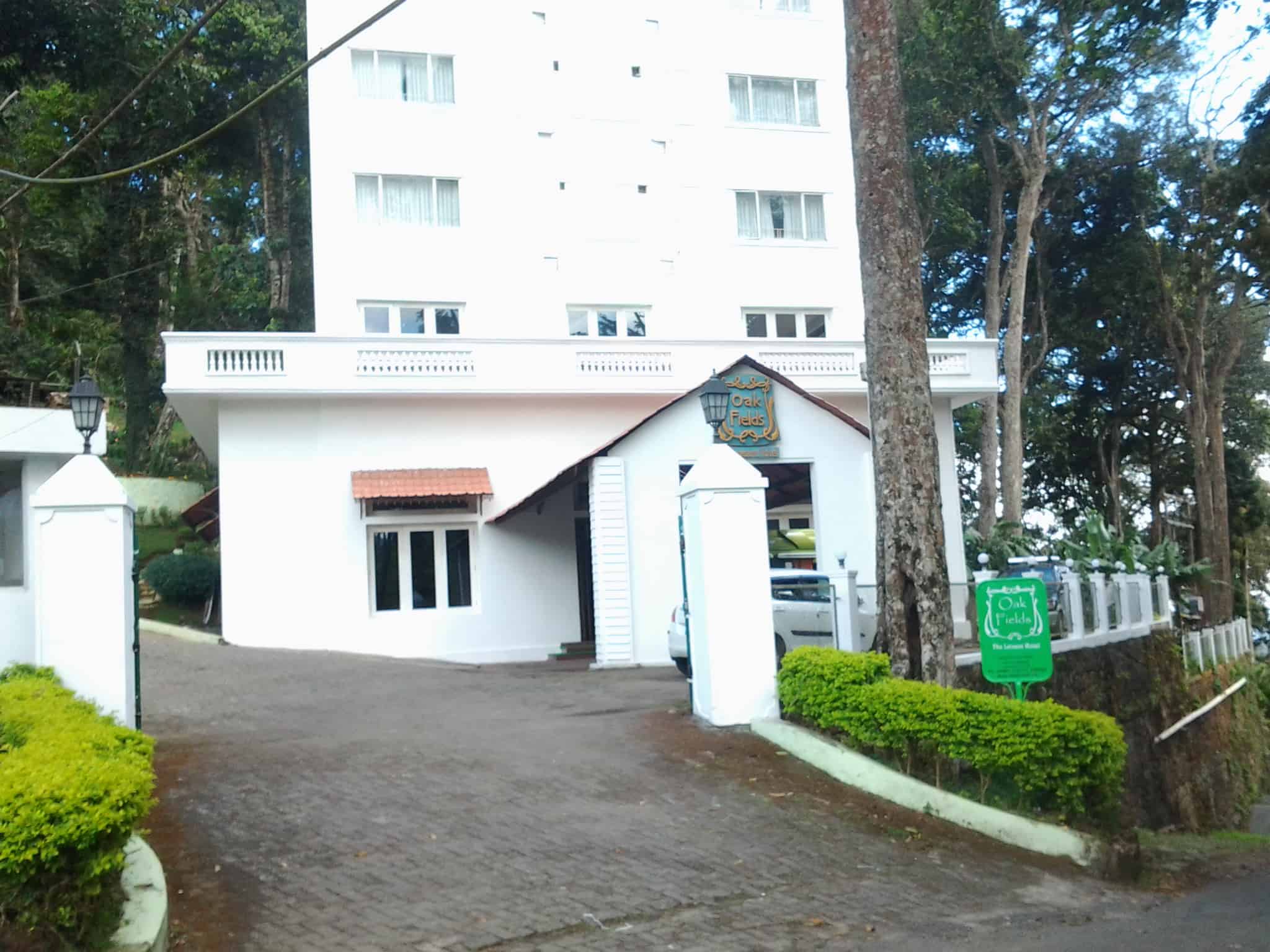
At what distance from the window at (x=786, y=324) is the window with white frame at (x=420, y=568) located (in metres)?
8.33

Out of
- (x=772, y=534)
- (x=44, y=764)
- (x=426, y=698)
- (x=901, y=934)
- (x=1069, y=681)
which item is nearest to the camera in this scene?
(x=44, y=764)

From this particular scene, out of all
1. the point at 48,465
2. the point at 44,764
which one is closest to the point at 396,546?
the point at 48,465

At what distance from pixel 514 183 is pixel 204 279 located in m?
12.1

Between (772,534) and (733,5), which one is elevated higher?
(733,5)

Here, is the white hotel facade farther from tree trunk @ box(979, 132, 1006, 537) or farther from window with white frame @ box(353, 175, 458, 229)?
tree trunk @ box(979, 132, 1006, 537)

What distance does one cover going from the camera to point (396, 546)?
22.5m

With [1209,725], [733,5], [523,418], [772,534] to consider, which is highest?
[733,5]

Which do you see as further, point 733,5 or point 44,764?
point 733,5

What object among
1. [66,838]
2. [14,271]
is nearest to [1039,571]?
[66,838]

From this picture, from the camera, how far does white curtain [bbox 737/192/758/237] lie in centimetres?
2761

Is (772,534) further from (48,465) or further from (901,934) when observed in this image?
(901,934)

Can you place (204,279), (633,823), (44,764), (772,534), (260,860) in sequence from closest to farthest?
(44,764) → (260,860) → (633,823) → (772,534) → (204,279)

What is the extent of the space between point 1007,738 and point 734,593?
3062 mm

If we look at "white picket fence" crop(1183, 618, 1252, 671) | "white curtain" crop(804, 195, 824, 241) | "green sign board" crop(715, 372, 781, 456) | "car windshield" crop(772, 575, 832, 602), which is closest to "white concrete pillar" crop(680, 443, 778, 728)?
"car windshield" crop(772, 575, 832, 602)
